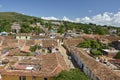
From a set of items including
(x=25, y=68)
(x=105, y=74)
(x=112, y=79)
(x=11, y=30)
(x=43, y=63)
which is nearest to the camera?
(x=112, y=79)

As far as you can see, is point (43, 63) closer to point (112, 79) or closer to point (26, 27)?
point (112, 79)

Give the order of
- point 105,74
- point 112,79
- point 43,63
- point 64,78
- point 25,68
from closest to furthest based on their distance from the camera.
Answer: point 64,78 < point 112,79 < point 105,74 < point 25,68 < point 43,63

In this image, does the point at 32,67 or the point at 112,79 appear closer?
the point at 112,79

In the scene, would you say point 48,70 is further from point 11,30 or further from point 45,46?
point 11,30

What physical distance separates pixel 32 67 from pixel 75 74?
21.7ft

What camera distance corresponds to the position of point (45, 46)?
50.7 m

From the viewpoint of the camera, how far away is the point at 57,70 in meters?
24.4

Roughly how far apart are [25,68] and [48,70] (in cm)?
284

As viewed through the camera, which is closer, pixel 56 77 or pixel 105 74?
pixel 56 77

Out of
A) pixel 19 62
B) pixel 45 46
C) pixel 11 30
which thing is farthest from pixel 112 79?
pixel 11 30

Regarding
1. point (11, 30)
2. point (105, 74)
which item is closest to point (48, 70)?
point (105, 74)

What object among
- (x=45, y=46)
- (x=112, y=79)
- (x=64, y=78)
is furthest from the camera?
(x=45, y=46)

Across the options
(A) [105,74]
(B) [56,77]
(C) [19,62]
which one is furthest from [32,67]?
(A) [105,74]

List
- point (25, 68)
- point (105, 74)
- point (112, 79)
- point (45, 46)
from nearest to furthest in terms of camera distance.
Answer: point (112, 79)
point (105, 74)
point (25, 68)
point (45, 46)
